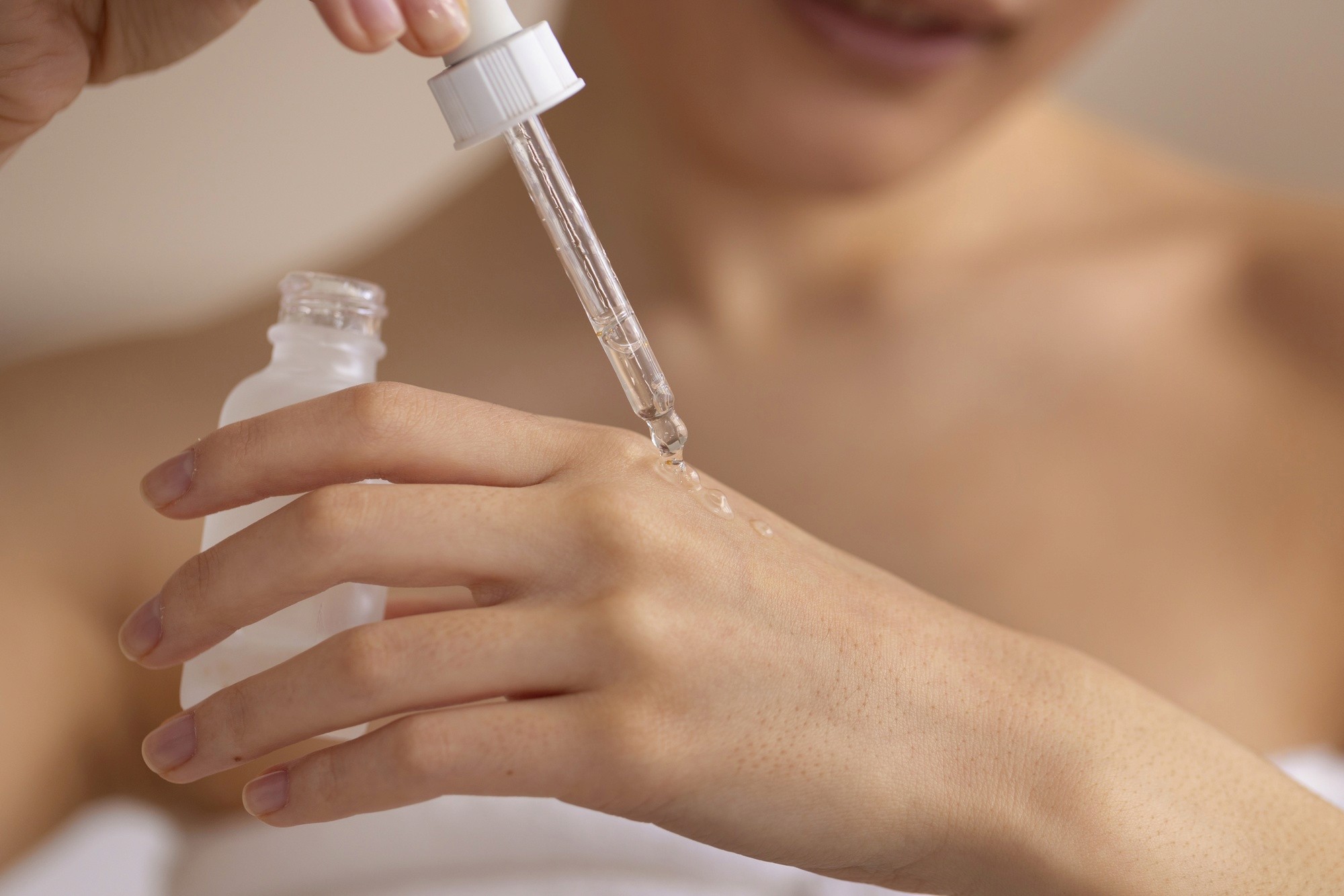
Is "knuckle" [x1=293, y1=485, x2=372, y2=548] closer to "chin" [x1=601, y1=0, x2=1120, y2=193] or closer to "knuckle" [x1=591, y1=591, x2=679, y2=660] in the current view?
"knuckle" [x1=591, y1=591, x2=679, y2=660]

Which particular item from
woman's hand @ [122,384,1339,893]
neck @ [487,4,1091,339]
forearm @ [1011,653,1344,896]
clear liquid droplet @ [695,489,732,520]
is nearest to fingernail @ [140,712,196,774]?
woman's hand @ [122,384,1339,893]

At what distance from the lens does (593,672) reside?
0.45 meters

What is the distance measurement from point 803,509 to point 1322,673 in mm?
539

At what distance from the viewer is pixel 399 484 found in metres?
0.47

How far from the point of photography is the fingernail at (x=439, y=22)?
465mm

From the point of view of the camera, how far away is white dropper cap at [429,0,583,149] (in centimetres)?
47

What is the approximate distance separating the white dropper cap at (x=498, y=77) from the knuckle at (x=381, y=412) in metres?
0.11

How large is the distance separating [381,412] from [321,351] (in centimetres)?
10

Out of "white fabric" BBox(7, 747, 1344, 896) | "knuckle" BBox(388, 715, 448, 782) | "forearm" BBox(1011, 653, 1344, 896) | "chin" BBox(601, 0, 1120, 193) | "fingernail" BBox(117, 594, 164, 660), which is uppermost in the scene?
"chin" BBox(601, 0, 1120, 193)

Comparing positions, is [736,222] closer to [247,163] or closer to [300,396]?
[247,163]

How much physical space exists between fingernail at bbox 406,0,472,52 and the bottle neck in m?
0.15

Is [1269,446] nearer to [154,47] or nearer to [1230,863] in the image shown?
[1230,863]

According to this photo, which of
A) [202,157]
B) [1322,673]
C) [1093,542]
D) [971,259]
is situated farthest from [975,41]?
[202,157]

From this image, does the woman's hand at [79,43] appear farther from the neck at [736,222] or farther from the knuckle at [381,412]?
the neck at [736,222]
